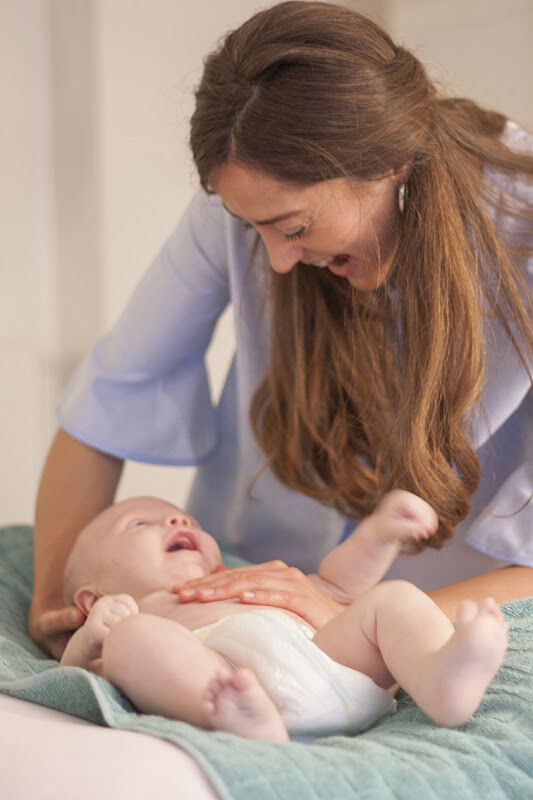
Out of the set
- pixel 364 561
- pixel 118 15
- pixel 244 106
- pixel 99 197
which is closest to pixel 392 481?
pixel 364 561

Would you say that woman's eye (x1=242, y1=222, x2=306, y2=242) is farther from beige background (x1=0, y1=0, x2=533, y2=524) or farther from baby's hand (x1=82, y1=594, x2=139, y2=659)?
beige background (x1=0, y1=0, x2=533, y2=524)

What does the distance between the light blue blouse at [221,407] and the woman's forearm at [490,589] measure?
0.04 meters

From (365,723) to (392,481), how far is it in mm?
424

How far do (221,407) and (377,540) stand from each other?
657mm

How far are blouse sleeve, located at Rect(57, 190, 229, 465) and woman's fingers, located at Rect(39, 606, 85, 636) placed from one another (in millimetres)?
391

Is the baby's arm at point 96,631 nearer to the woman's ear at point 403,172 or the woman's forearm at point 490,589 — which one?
the woman's forearm at point 490,589

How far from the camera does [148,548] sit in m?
1.19

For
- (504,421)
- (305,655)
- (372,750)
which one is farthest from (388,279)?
(372,750)

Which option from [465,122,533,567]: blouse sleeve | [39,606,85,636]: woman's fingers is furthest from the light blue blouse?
[39,606,85,636]: woman's fingers

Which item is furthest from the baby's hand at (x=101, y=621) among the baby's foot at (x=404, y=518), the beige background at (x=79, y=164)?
the beige background at (x=79, y=164)

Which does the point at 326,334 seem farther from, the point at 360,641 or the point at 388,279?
the point at 360,641

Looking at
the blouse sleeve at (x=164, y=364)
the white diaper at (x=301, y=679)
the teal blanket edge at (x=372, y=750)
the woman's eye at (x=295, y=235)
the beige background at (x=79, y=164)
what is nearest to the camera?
the teal blanket edge at (x=372, y=750)

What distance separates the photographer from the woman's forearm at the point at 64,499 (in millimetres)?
1392

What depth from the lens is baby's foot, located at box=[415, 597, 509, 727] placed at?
721mm
